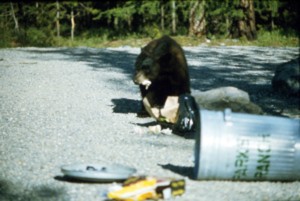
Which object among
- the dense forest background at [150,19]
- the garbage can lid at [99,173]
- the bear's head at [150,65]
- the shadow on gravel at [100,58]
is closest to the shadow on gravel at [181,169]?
the garbage can lid at [99,173]

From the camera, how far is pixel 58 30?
28.2 metres

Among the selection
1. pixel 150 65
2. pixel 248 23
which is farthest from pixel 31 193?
pixel 248 23

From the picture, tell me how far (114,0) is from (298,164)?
2889 cm

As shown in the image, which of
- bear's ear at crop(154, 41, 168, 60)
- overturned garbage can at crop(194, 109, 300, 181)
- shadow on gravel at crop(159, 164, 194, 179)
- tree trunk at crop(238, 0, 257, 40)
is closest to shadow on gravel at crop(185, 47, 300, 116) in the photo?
bear's ear at crop(154, 41, 168, 60)

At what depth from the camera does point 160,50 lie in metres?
5.46

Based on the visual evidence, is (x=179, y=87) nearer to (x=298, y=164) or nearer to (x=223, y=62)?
(x=298, y=164)

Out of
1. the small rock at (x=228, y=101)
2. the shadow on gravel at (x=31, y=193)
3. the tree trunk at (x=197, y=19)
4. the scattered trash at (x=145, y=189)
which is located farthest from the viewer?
the tree trunk at (x=197, y=19)

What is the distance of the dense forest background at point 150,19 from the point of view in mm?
20016

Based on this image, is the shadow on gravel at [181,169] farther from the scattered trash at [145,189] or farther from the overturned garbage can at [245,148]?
the scattered trash at [145,189]

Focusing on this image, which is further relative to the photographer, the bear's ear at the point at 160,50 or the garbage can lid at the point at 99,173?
the bear's ear at the point at 160,50

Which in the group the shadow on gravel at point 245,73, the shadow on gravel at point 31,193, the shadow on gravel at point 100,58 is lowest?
the shadow on gravel at point 100,58

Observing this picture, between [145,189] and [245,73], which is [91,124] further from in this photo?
[245,73]

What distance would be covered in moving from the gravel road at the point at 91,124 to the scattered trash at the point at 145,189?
130mm

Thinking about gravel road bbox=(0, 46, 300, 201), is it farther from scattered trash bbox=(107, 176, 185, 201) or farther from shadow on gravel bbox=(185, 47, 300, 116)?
scattered trash bbox=(107, 176, 185, 201)
